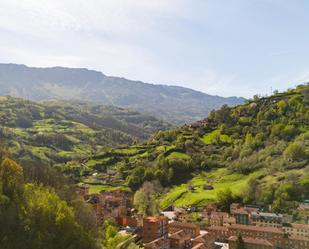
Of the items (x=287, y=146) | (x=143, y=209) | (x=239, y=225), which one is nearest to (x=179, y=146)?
(x=287, y=146)

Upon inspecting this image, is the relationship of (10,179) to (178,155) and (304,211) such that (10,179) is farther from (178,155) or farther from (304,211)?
(178,155)

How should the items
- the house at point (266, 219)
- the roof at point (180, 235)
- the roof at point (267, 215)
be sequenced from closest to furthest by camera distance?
1. the roof at point (180, 235)
2. the house at point (266, 219)
3. the roof at point (267, 215)

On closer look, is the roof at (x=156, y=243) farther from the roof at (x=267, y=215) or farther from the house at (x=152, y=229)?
the roof at (x=267, y=215)

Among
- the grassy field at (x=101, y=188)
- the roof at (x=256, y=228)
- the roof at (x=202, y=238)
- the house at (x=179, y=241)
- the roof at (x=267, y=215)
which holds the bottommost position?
the grassy field at (x=101, y=188)

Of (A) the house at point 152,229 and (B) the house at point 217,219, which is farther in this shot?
(B) the house at point 217,219

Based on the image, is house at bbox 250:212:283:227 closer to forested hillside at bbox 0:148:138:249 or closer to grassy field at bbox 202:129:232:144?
forested hillside at bbox 0:148:138:249

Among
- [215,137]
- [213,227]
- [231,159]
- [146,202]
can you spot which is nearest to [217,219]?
[213,227]

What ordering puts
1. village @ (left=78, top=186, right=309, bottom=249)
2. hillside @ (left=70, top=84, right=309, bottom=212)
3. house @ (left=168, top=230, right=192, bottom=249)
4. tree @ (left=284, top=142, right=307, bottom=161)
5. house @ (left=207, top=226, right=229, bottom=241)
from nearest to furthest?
1. village @ (left=78, top=186, right=309, bottom=249)
2. house @ (left=168, top=230, right=192, bottom=249)
3. house @ (left=207, top=226, right=229, bottom=241)
4. hillside @ (left=70, top=84, right=309, bottom=212)
5. tree @ (left=284, top=142, right=307, bottom=161)

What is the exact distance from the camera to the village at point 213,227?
7131cm

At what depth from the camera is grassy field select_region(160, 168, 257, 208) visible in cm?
10250

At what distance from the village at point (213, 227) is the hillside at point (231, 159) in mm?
7382

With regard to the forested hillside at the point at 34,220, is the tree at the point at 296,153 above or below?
above

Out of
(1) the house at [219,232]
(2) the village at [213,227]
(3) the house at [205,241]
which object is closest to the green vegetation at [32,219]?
(2) the village at [213,227]

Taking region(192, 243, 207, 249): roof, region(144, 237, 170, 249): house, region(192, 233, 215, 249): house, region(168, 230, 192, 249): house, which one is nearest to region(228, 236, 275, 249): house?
region(192, 233, 215, 249): house
